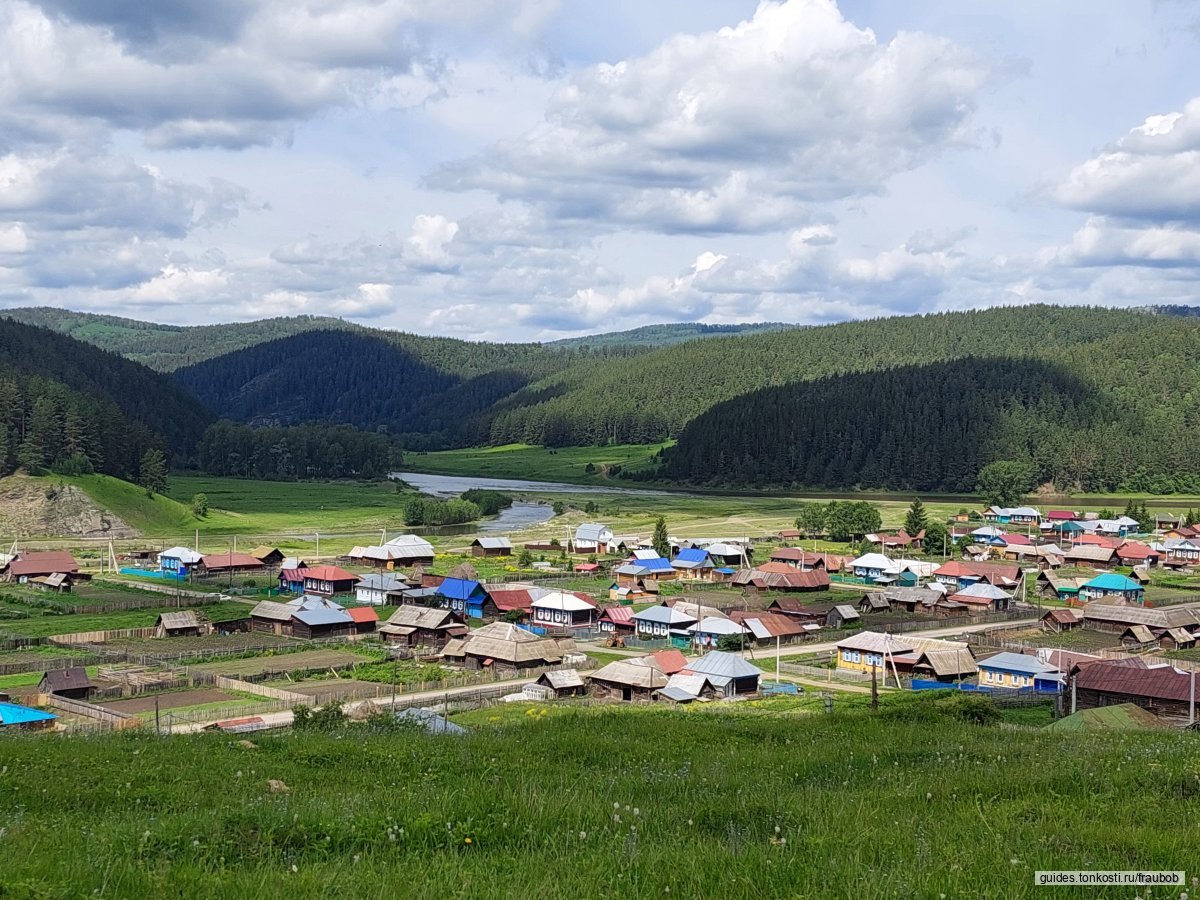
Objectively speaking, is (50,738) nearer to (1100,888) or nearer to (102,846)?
(102,846)

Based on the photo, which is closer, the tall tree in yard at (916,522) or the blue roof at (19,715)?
the blue roof at (19,715)

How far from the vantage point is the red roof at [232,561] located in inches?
3305

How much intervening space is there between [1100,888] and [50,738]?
655 inches

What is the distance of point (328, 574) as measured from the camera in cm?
7569

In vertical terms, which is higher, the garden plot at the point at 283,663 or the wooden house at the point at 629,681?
the wooden house at the point at 629,681

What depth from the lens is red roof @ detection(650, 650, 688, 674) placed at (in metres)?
47.4

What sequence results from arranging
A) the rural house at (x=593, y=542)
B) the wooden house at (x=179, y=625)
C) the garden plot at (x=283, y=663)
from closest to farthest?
the garden plot at (x=283, y=663) → the wooden house at (x=179, y=625) → the rural house at (x=593, y=542)

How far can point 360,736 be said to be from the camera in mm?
16969

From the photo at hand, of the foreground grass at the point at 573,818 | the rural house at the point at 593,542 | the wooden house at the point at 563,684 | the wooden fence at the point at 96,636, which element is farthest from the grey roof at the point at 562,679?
the rural house at the point at 593,542

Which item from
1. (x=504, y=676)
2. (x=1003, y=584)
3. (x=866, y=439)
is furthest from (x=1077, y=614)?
(x=866, y=439)

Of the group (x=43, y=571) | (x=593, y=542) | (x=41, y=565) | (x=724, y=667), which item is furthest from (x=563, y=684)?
(x=593, y=542)

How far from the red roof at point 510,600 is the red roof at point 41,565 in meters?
31.8

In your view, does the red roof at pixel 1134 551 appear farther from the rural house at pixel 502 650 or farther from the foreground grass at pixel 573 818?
the foreground grass at pixel 573 818

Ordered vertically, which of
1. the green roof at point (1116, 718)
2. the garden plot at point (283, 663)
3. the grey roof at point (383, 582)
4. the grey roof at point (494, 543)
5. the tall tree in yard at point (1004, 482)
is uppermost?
the tall tree in yard at point (1004, 482)
